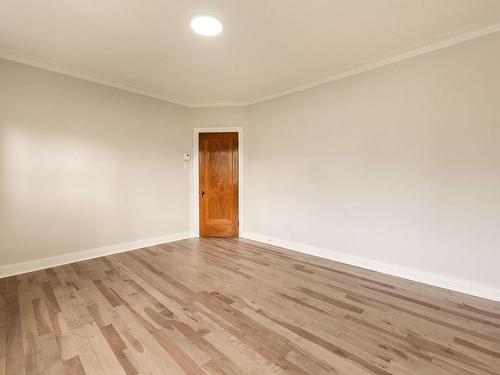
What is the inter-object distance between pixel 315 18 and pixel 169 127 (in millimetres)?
3183

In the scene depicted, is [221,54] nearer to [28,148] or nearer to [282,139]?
[282,139]

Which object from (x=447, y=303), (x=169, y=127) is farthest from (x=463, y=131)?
(x=169, y=127)

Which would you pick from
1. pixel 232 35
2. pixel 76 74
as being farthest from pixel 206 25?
pixel 76 74

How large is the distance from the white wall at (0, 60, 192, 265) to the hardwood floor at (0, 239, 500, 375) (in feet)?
2.08

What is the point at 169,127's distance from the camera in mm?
4562

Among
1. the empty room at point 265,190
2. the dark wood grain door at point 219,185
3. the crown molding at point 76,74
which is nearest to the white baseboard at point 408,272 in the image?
the empty room at point 265,190

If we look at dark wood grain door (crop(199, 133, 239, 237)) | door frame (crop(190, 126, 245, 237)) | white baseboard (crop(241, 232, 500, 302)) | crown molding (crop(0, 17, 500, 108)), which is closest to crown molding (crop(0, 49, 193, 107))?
crown molding (crop(0, 17, 500, 108))

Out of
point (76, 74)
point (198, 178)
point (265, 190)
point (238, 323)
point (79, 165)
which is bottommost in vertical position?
point (238, 323)

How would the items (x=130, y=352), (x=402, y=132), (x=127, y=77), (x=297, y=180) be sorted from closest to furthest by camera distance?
(x=130, y=352) → (x=402, y=132) → (x=127, y=77) → (x=297, y=180)

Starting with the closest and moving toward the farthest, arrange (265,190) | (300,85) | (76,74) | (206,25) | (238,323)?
(238,323), (206,25), (76,74), (300,85), (265,190)

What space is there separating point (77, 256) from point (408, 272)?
4546 millimetres

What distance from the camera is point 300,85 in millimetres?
3936

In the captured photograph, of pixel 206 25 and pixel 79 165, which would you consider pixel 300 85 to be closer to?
pixel 206 25

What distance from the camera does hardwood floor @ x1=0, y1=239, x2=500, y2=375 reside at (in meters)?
1.61
